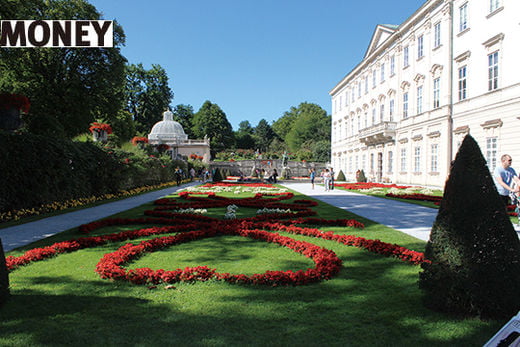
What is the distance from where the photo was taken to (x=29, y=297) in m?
3.86

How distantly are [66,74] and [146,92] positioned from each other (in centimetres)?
3939

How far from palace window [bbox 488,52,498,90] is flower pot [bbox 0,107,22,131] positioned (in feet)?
75.3

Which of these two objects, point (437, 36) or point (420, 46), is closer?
point (437, 36)

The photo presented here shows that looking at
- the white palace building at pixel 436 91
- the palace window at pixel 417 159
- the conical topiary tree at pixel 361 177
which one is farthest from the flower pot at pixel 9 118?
the conical topiary tree at pixel 361 177

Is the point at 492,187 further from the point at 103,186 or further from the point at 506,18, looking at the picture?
the point at 506,18

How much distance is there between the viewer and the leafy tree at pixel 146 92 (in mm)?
61438

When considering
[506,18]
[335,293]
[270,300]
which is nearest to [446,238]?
[335,293]

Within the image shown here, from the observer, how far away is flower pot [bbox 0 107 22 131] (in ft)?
32.1

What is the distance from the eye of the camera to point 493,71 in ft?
64.4

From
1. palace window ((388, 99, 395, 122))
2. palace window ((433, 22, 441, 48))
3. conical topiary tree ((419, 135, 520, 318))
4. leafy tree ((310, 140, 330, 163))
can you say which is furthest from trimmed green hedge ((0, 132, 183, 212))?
leafy tree ((310, 140, 330, 163))

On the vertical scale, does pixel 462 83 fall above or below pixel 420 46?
below

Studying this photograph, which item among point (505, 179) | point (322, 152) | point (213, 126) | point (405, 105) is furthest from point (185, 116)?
point (505, 179)

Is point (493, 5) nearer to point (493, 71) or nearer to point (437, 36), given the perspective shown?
point (493, 71)

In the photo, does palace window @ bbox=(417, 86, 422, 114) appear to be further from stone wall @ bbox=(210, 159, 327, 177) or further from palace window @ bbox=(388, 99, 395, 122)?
stone wall @ bbox=(210, 159, 327, 177)
